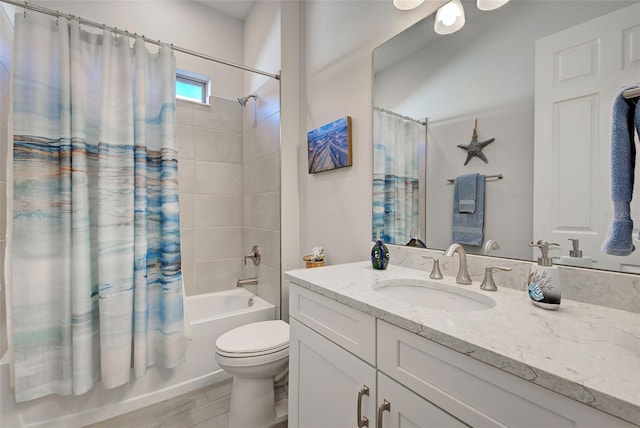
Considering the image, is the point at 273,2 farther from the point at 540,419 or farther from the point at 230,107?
the point at 540,419

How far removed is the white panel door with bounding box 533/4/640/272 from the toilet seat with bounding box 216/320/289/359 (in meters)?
1.28

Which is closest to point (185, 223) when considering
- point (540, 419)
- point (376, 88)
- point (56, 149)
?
point (56, 149)

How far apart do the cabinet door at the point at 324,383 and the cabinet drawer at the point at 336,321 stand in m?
0.03

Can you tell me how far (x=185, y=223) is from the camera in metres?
2.45

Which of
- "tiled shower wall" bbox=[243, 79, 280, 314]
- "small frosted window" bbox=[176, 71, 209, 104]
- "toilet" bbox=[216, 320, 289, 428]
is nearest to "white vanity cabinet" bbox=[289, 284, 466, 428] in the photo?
"toilet" bbox=[216, 320, 289, 428]

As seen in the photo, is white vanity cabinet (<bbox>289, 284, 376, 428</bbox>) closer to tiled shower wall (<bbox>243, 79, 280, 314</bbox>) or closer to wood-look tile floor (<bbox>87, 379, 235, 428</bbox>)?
wood-look tile floor (<bbox>87, 379, 235, 428</bbox>)

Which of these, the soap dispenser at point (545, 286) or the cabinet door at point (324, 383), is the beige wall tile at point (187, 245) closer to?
the cabinet door at point (324, 383)

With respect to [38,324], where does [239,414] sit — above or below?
below

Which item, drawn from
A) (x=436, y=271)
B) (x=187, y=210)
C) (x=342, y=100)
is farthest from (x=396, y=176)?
(x=187, y=210)

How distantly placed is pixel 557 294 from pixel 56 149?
217 cm

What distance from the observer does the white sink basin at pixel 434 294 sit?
0.98 m

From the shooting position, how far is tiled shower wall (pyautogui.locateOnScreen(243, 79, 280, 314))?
7.07 ft

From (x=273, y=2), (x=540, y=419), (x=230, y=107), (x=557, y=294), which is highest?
(x=273, y=2)

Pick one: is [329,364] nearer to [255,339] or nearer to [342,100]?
[255,339]
